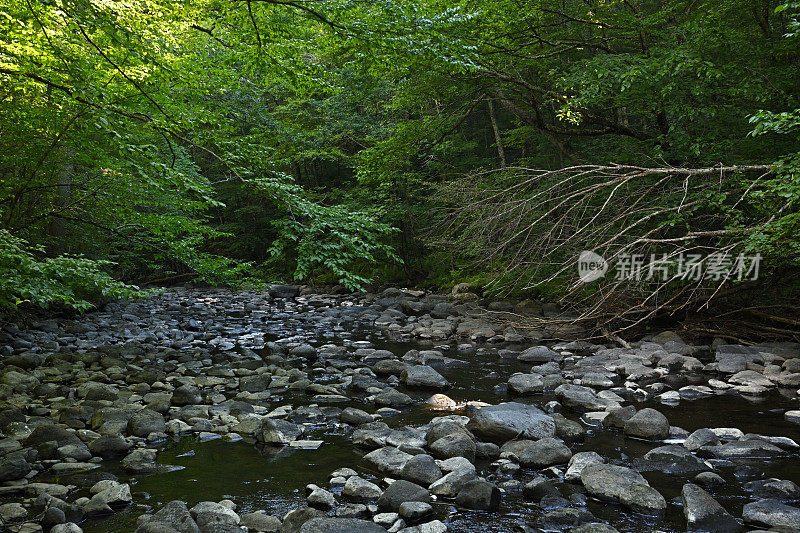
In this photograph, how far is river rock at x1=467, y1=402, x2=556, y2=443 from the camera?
189 inches

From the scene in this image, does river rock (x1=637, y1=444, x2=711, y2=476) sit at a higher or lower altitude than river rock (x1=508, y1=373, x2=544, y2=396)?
higher

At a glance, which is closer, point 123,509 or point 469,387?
point 123,509

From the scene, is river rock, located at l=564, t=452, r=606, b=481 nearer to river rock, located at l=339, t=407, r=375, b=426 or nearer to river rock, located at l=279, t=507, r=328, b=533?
river rock, located at l=279, t=507, r=328, b=533

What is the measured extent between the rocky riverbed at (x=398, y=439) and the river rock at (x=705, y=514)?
0.04ft

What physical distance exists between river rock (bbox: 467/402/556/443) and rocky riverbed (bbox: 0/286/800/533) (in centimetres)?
2

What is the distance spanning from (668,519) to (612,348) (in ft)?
18.0

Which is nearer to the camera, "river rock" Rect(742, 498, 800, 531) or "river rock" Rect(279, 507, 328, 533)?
"river rock" Rect(742, 498, 800, 531)

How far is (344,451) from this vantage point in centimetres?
466

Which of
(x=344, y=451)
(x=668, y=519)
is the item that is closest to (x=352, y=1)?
(x=344, y=451)

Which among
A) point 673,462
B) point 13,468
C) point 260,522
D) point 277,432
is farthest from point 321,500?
point 673,462

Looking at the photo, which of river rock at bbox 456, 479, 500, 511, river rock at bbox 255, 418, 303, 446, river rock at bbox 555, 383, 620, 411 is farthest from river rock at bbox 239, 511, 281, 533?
river rock at bbox 555, 383, 620, 411

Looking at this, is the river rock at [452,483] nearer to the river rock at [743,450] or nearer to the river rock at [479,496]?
the river rock at [479,496]

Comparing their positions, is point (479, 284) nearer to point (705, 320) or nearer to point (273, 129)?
point (705, 320)

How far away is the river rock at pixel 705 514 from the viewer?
3.19 m
